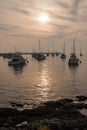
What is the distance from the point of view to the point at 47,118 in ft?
119

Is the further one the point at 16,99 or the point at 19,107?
the point at 16,99

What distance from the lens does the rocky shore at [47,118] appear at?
→ 3272 centimetres

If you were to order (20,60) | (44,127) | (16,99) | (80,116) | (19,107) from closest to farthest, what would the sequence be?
(44,127) < (80,116) < (19,107) < (16,99) < (20,60)

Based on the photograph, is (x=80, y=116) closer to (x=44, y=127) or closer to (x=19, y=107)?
(x=44, y=127)

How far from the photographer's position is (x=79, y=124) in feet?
111

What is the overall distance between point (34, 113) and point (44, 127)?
6.88 m

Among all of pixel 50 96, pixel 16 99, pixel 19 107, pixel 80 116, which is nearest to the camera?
pixel 80 116

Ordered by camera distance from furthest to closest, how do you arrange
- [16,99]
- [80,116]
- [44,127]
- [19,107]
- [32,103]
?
[16,99] → [32,103] → [19,107] → [80,116] → [44,127]

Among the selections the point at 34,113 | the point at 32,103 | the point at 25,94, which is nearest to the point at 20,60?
the point at 25,94

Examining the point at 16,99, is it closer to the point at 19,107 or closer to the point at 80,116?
the point at 19,107

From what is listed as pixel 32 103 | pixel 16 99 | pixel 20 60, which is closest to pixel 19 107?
pixel 32 103

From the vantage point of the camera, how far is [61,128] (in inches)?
1288

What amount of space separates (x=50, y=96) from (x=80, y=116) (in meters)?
17.9

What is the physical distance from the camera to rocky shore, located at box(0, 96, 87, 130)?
32719mm
